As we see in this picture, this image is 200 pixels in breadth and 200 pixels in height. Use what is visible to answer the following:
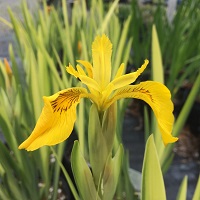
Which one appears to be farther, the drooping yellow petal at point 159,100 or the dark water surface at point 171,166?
the dark water surface at point 171,166

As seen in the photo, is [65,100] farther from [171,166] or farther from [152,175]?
[171,166]

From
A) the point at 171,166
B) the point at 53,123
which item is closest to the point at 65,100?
the point at 53,123

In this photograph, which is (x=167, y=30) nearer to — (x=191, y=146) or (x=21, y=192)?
(x=191, y=146)

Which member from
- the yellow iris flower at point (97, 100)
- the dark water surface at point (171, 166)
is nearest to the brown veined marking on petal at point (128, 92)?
the yellow iris flower at point (97, 100)

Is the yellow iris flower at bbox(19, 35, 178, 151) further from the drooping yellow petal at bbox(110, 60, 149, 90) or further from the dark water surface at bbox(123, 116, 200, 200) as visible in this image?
the dark water surface at bbox(123, 116, 200, 200)

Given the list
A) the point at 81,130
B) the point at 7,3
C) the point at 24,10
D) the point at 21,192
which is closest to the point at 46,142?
the point at 81,130

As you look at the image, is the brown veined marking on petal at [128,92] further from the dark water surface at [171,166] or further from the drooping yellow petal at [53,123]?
the dark water surface at [171,166]

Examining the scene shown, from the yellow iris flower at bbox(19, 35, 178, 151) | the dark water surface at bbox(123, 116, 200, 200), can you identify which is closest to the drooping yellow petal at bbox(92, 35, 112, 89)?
the yellow iris flower at bbox(19, 35, 178, 151)
